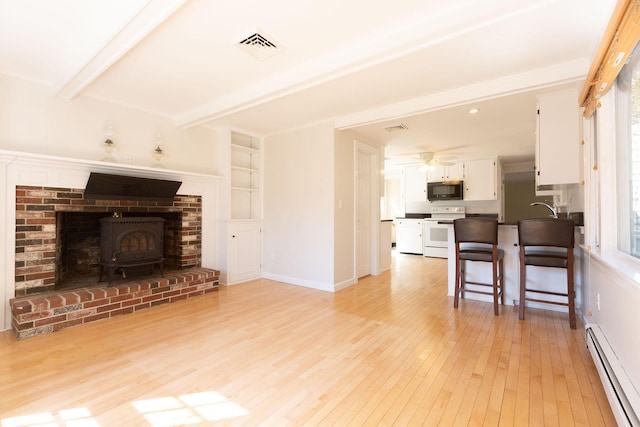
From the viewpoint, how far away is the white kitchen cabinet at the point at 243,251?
4.41 meters

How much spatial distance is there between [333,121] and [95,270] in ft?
11.7

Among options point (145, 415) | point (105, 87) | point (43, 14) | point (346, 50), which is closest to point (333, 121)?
point (346, 50)

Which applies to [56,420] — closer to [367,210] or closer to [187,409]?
[187,409]

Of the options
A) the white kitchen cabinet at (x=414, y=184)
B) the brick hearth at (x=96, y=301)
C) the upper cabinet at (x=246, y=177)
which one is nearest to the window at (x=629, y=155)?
the brick hearth at (x=96, y=301)

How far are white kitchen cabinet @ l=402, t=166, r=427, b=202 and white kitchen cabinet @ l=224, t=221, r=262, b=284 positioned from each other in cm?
419

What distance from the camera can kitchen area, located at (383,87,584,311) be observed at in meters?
2.95

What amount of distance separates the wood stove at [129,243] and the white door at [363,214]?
2738mm

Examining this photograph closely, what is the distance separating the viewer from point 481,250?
3408mm

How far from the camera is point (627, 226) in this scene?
6.71ft

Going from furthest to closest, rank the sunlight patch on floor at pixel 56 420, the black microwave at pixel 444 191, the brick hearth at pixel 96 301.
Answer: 1. the black microwave at pixel 444 191
2. the brick hearth at pixel 96 301
3. the sunlight patch on floor at pixel 56 420

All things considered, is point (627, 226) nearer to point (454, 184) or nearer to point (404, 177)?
point (454, 184)

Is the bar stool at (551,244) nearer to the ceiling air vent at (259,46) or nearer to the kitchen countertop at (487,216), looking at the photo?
the kitchen countertop at (487,216)

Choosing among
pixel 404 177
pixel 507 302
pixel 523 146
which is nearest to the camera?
pixel 507 302

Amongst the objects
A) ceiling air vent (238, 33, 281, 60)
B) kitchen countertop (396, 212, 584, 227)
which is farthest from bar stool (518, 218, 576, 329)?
ceiling air vent (238, 33, 281, 60)
